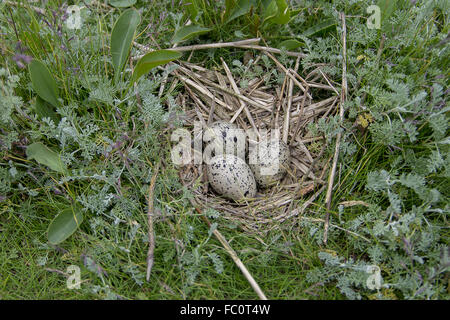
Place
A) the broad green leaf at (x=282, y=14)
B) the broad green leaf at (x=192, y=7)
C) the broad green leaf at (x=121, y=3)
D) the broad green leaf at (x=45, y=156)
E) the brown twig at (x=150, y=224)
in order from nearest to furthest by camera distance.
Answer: the brown twig at (x=150, y=224), the broad green leaf at (x=45, y=156), the broad green leaf at (x=282, y=14), the broad green leaf at (x=192, y=7), the broad green leaf at (x=121, y=3)

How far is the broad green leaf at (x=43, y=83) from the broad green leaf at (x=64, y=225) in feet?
2.14

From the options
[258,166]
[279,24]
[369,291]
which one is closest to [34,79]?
[258,166]

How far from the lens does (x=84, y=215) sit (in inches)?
82.4

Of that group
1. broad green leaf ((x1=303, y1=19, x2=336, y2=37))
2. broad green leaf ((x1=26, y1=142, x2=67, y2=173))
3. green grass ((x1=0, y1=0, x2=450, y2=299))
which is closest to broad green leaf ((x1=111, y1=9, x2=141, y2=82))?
green grass ((x1=0, y1=0, x2=450, y2=299))

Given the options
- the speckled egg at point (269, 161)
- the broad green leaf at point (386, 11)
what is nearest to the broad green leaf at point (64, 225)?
the speckled egg at point (269, 161)

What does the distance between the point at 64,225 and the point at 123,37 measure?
1.15 metres

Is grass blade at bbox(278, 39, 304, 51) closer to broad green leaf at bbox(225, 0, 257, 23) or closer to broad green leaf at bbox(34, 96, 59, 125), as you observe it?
broad green leaf at bbox(225, 0, 257, 23)

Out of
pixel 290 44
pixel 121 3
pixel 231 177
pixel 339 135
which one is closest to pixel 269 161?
pixel 231 177

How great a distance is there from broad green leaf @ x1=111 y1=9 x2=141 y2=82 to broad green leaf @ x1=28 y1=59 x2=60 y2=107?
1.18 feet

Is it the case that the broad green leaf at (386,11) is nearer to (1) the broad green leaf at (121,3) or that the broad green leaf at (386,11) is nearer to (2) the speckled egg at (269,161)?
(2) the speckled egg at (269,161)

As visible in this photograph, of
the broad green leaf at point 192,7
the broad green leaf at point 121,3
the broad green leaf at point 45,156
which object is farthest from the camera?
the broad green leaf at point 121,3

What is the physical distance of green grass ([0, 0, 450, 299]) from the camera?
1903mm

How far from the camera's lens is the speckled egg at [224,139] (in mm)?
2396

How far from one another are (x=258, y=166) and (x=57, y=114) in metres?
1.26
